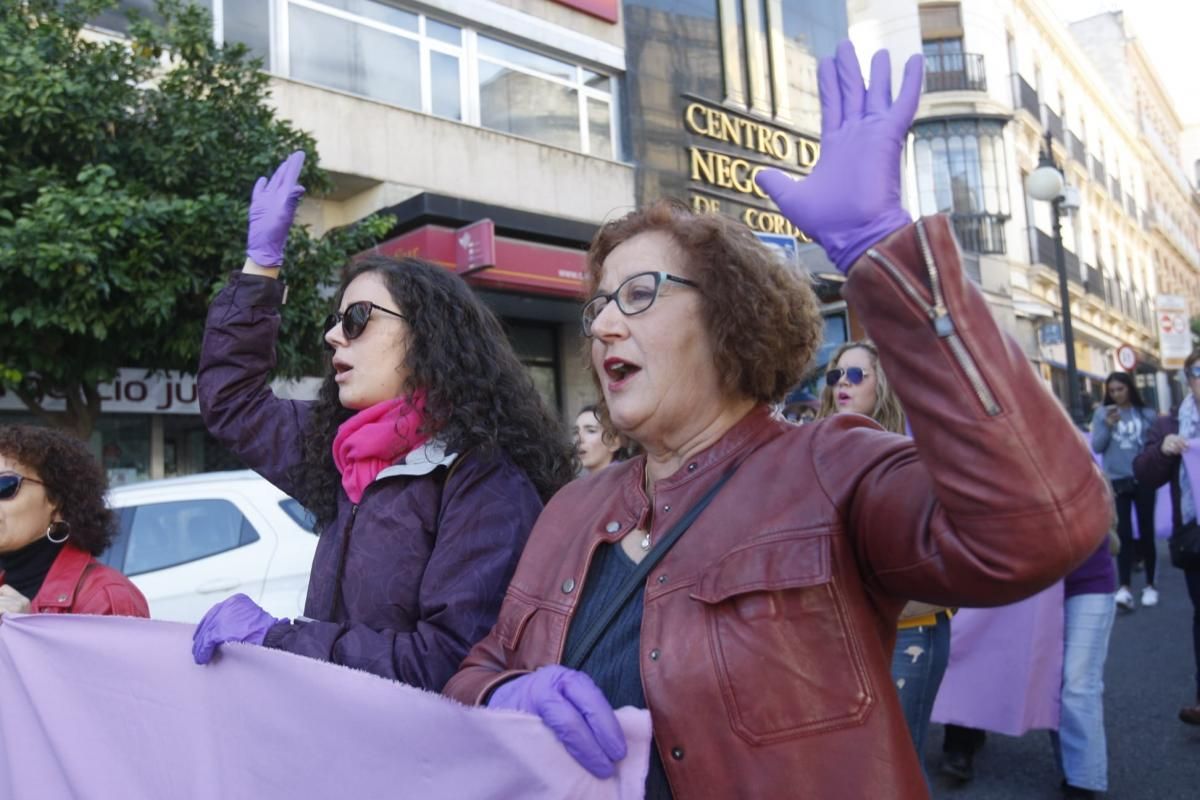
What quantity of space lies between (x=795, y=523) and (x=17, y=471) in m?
2.59

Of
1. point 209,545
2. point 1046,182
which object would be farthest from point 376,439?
point 1046,182

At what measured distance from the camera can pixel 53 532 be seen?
3008 mm

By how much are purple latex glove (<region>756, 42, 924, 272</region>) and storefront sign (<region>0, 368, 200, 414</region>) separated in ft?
32.0

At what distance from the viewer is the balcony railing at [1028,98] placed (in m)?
29.3

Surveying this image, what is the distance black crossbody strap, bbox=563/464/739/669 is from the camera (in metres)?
1.61

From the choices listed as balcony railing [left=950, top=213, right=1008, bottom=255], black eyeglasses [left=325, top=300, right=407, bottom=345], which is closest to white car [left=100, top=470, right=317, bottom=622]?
black eyeglasses [left=325, top=300, right=407, bottom=345]

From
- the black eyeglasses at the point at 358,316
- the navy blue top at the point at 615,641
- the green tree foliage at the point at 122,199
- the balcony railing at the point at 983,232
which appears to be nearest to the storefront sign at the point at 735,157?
the green tree foliage at the point at 122,199

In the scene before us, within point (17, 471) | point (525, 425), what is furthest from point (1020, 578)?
point (17, 471)

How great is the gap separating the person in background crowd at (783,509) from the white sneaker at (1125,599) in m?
8.08

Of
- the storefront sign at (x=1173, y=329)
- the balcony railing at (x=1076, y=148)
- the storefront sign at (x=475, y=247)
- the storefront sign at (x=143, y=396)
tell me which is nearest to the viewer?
the storefront sign at (x=143, y=396)

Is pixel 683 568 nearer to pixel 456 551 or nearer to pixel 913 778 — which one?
pixel 913 778

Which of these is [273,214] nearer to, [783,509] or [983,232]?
[783,509]

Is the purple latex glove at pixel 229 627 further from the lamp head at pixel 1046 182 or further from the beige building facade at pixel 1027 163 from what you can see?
the beige building facade at pixel 1027 163

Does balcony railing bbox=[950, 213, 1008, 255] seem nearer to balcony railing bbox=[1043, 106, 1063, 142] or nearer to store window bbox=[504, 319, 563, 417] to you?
balcony railing bbox=[1043, 106, 1063, 142]
